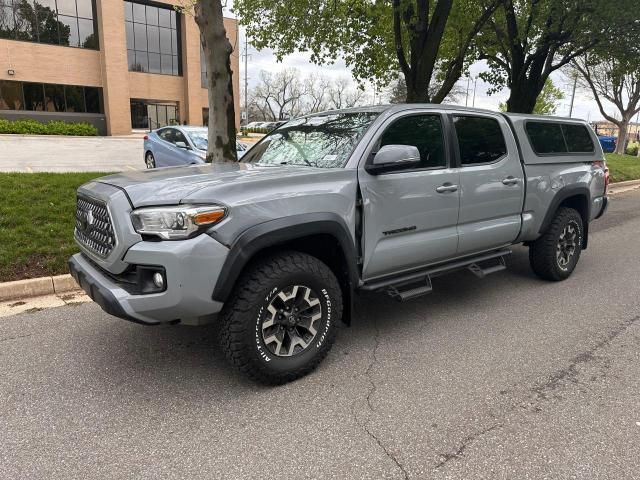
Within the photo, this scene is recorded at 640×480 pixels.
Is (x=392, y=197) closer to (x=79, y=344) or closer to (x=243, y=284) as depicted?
(x=243, y=284)

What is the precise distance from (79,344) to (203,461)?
1.88 m

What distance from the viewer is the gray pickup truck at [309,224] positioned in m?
2.85

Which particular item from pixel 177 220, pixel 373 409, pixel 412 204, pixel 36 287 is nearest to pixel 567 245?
pixel 412 204

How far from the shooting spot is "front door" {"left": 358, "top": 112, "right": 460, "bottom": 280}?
11.9 ft

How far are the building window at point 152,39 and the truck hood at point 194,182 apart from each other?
118ft

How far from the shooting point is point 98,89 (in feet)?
111

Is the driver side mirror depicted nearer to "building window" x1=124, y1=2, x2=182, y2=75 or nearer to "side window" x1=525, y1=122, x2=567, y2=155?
"side window" x1=525, y1=122, x2=567, y2=155

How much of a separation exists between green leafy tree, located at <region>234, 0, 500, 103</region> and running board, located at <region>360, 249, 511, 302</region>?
7678mm

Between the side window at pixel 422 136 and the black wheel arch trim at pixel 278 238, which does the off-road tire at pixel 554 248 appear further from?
the black wheel arch trim at pixel 278 238

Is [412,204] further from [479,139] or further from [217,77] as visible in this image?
[217,77]

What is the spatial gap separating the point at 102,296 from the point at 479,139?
346 cm

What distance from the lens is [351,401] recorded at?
307 centimetres

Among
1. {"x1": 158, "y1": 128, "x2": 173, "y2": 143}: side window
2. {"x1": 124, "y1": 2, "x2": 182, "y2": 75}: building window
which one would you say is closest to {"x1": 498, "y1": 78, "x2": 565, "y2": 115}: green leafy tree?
{"x1": 124, "y1": 2, "x2": 182, "y2": 75}: building window

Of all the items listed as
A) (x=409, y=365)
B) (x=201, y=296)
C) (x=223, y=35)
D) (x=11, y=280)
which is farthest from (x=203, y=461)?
(x=223, y=35)
